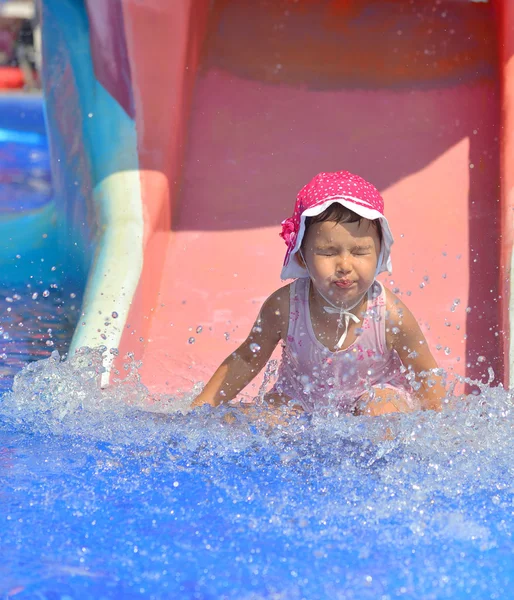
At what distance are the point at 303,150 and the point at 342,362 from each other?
1370 millimetres

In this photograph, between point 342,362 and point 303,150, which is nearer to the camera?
point 342,362

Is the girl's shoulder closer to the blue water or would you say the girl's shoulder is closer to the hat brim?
the hat brim

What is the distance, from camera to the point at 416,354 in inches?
93.6

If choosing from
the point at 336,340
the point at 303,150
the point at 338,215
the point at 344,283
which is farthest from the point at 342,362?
the point at 303,150

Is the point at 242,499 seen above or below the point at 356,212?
below

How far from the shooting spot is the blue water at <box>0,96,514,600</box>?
5.04 feet

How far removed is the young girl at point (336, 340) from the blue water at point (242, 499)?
0.18 meters

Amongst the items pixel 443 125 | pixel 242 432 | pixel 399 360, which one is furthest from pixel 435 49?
pixel 242 432

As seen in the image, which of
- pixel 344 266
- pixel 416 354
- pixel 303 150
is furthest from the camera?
pixel 303 150

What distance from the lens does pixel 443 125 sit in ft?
11.8

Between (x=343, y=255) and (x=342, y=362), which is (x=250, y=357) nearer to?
(x=342, y=362)

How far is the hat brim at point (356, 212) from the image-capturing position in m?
2.23

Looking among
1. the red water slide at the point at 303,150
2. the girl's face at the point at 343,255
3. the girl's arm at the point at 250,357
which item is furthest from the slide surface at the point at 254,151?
the girl's face at the point at 343,255

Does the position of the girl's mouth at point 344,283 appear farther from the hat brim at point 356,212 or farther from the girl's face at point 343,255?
the hat brim at point 356,212
